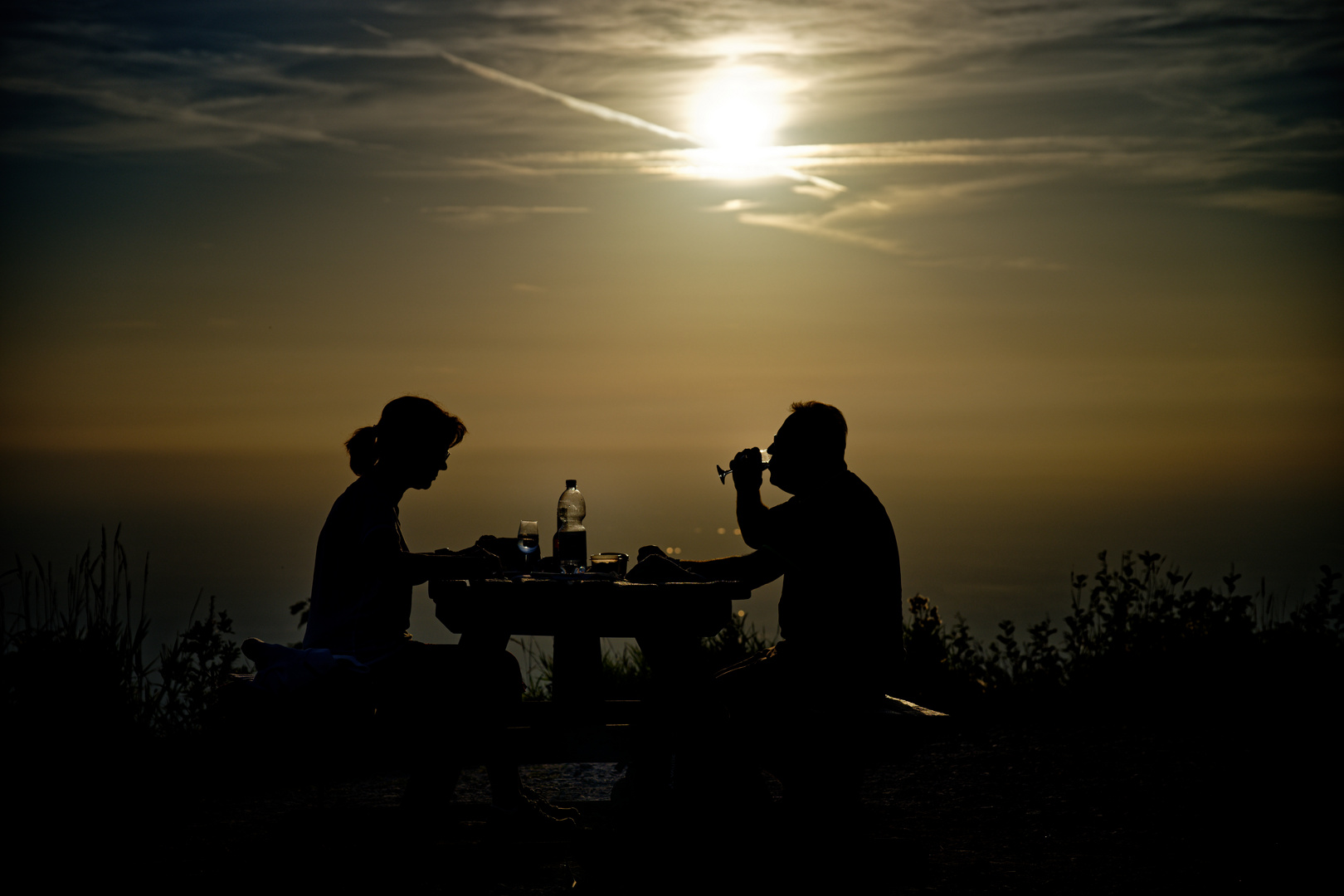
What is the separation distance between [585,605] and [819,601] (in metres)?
0.95

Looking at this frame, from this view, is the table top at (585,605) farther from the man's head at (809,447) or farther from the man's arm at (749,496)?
the man's head at (809,447)

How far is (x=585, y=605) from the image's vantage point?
13.1ft

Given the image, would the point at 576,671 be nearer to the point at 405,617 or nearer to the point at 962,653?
the point at 405,617

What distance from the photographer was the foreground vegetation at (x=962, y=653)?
6191 millimetres

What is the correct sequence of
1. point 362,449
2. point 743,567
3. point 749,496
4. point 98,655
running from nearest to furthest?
point 749,496
point 362,449
point 743,567
point 98,655

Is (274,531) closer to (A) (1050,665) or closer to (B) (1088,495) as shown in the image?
(A) (1050,665)

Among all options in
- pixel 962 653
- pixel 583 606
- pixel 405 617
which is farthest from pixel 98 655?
Answer: pixel 962 653

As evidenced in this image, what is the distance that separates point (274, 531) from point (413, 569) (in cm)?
8469

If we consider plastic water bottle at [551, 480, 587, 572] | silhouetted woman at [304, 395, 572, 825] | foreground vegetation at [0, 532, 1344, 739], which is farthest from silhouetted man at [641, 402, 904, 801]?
foreground vegetation at [0, 532, 1344, 739]

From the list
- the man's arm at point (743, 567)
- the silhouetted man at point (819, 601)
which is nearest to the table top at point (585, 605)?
the silhouetted man at point (819, 601)

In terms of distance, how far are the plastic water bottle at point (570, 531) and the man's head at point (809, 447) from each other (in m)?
1.10

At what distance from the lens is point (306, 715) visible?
373cm

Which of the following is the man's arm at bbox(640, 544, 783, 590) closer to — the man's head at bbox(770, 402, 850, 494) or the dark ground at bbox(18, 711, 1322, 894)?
the man's head at bbox(770, 402, 850, 494)

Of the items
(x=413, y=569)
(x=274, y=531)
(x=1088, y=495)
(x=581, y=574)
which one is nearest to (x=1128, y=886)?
(x=581, y=574)
